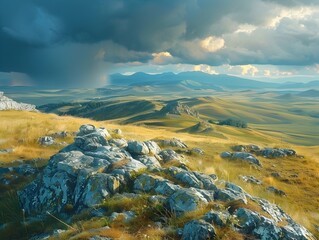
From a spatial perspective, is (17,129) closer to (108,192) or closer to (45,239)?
(108,192)

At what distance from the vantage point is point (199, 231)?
1120 cm

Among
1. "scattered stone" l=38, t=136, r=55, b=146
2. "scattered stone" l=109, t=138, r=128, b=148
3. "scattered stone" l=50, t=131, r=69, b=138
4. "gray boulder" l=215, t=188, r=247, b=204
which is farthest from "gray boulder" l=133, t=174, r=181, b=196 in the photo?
"scattered stone" l=50, t=131, r=69, b=138

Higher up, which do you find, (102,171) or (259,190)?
(102,171)

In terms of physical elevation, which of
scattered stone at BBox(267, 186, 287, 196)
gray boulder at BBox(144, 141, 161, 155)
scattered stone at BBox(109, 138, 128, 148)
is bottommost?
scattered stone at BBox(267, 186, 287, 196)

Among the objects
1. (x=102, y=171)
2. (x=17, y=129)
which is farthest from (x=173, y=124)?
(x=102, y=171)

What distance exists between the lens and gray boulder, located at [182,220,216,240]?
11.1m

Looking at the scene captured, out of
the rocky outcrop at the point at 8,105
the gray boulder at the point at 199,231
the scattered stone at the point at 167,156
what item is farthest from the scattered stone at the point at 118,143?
the rocky outcrop at the point at 8,105

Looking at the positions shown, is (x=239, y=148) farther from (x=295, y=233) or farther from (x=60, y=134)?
(x=295, y=233)

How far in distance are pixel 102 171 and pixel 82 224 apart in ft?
15.4

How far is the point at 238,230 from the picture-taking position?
1195cm

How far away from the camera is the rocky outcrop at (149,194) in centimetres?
1216

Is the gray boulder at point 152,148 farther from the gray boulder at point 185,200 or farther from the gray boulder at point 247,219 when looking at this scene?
the gray boulder at point 247,219

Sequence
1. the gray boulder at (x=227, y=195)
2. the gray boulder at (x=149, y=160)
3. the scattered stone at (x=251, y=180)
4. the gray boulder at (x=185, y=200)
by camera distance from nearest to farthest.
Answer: the gray boulder at (x=185, y=200)
the gray boulder at (x=227, y=195)
the gray boulder at (x=149, y=160)
the scattered stone at (x=251, y=180)

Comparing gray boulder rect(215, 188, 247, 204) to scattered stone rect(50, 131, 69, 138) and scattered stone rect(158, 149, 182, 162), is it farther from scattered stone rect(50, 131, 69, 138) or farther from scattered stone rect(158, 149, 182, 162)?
scattered stone rect(50, 131, 69, 138)
